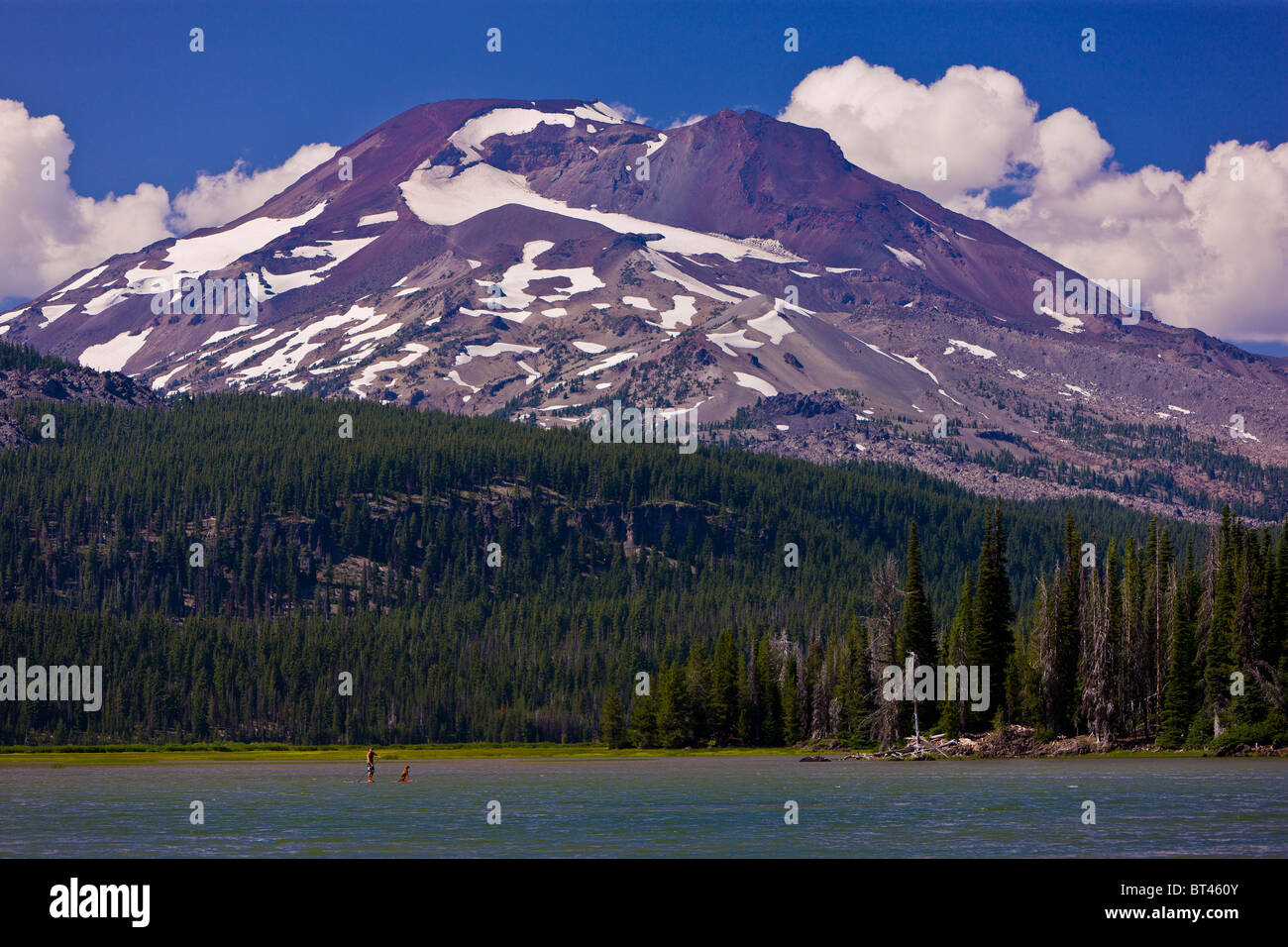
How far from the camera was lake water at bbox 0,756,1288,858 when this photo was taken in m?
52.4

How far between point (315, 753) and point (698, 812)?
11223 cm

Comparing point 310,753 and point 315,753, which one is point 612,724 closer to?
point 315,753

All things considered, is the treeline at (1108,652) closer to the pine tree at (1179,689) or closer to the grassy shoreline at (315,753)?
the pine tree at (1179,689)

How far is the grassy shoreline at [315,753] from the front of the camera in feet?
474

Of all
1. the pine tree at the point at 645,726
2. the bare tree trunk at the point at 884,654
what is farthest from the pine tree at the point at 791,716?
the bare tree trunk at the point at 884,654

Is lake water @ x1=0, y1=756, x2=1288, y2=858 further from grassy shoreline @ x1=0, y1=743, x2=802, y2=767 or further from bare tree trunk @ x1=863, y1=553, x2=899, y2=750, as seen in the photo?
grassy shoreline @ x1=0, y1=743, x2=802, y2=767

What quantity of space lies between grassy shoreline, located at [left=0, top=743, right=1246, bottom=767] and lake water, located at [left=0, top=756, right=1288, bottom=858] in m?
32.9

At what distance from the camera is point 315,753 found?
564 feet

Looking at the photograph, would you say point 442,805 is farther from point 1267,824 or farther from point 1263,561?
point 1263,561

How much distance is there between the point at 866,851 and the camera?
50.2m

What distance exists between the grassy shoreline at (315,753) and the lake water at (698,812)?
32855mm

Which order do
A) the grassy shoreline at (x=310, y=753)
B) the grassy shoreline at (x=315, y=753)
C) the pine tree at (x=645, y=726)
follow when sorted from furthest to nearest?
the pine tree at (x=645, y=726), the grassy shoreline at (x=310, y=753), the grassy shoreline at (x=315, y=753)

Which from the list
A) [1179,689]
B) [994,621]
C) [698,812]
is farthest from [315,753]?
[698,812]

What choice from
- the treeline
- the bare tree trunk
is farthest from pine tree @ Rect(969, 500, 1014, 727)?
the bare tree trunk
